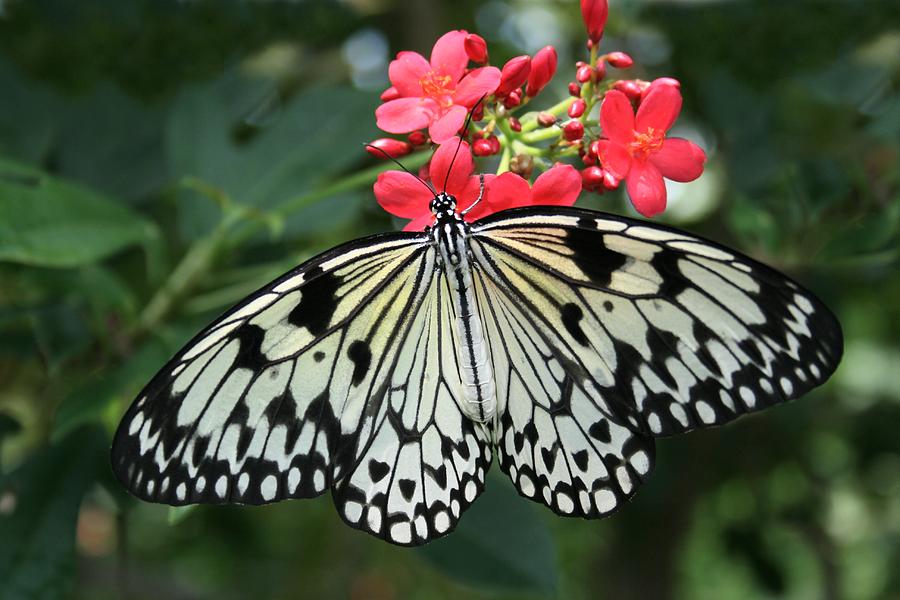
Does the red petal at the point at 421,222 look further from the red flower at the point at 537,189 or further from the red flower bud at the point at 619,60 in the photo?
the red flower bud at the point at 619,60

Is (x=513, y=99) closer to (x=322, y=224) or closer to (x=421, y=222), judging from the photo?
(x=421, y=222)

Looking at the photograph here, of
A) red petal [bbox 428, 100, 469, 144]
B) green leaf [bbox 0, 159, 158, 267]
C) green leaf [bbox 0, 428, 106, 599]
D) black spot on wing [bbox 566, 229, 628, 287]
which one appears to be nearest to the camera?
red petal [bbox 428, 100, 469, 144]

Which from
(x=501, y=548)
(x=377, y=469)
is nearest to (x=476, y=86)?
(x=377, y=469)

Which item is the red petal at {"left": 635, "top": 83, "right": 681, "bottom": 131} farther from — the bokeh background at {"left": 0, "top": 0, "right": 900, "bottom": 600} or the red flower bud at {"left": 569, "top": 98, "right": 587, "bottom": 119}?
the bokeh background at {"left": 0, "top": 0, "right": 900, "bottom": 600}

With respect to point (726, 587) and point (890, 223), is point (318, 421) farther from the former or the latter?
point (726, 587)

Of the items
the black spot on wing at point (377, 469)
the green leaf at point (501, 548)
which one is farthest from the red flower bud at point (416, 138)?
the green leaf at point (501, 548)

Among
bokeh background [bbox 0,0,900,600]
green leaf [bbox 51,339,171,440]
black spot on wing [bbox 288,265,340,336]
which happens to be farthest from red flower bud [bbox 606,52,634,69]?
green leaf [bbox 51,339,171,440]
